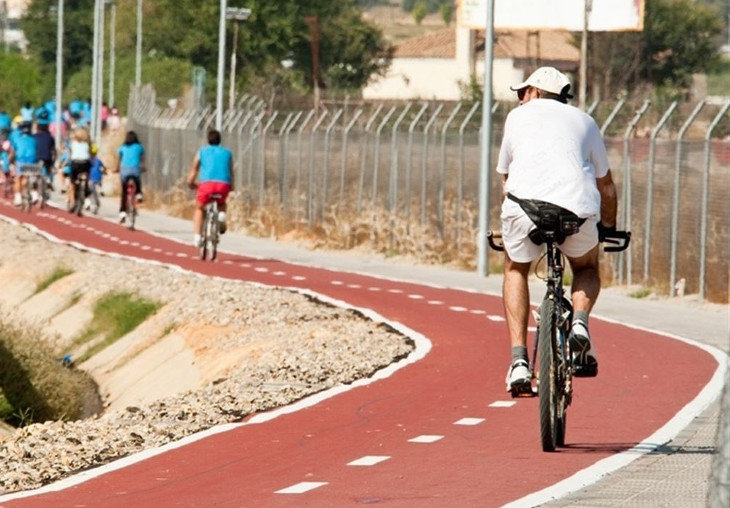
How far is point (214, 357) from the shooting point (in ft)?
69.3

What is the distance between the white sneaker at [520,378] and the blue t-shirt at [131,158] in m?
28.0

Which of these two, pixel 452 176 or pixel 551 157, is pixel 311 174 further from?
pixel 551 157

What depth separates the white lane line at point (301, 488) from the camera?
1012 centimetres

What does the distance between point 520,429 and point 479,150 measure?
867 inches

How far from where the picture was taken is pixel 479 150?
34.4 m

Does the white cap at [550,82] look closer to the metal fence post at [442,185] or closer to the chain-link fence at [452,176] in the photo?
the chain-link fence at [452,176]

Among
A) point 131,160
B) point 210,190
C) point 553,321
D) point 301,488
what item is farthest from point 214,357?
point 131,160

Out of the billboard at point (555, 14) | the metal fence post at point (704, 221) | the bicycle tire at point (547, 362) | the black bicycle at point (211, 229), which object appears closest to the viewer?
the bicycle tire at point (547, 362)

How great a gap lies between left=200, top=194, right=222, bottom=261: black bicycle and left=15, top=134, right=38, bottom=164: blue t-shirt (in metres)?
12.4

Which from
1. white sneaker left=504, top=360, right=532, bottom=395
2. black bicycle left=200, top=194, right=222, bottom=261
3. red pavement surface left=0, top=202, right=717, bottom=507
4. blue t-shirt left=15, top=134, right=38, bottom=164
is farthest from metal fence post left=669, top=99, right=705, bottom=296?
blue t-shirt left=15, top=134, right=38, bottom=164

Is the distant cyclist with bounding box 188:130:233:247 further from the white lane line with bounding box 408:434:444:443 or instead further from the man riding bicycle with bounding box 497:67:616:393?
the man riding bicycle with bounding box 497:67:616:393

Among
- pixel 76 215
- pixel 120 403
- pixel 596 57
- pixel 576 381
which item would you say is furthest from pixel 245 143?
pixel 596 57

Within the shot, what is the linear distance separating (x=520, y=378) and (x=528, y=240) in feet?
2.27

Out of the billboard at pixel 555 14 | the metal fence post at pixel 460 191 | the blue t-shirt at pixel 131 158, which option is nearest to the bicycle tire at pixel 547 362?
A: the metal fence post at pixel 460 191
